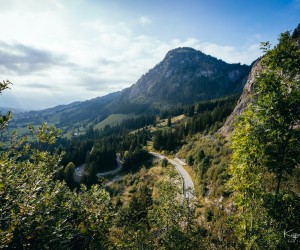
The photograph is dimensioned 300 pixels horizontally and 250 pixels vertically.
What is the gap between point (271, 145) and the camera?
31.4ft

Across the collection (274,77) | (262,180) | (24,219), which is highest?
(274,77)

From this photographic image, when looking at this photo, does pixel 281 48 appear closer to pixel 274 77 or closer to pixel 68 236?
pixel 274 77

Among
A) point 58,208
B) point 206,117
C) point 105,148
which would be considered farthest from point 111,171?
point 58,208

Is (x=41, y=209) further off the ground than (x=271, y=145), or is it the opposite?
(x=271, y=145)

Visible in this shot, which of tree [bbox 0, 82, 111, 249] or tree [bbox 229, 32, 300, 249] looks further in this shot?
tree [bbox 229, 32, 300, 249]

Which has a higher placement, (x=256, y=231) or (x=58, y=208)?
(x=58, y=208)

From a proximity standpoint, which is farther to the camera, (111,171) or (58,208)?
(111,171)

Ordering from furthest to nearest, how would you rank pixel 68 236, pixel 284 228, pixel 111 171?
pixel 111 171
pixel 284 228
pixel 68 236

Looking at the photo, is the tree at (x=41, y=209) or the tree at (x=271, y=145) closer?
the tree at (x=41, y=209)

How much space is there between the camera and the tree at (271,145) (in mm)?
9242

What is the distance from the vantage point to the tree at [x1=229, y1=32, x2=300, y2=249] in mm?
9242

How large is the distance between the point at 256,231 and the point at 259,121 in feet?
15.6

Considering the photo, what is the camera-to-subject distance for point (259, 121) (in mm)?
9797

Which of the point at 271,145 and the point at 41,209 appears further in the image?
the point at 271,145
